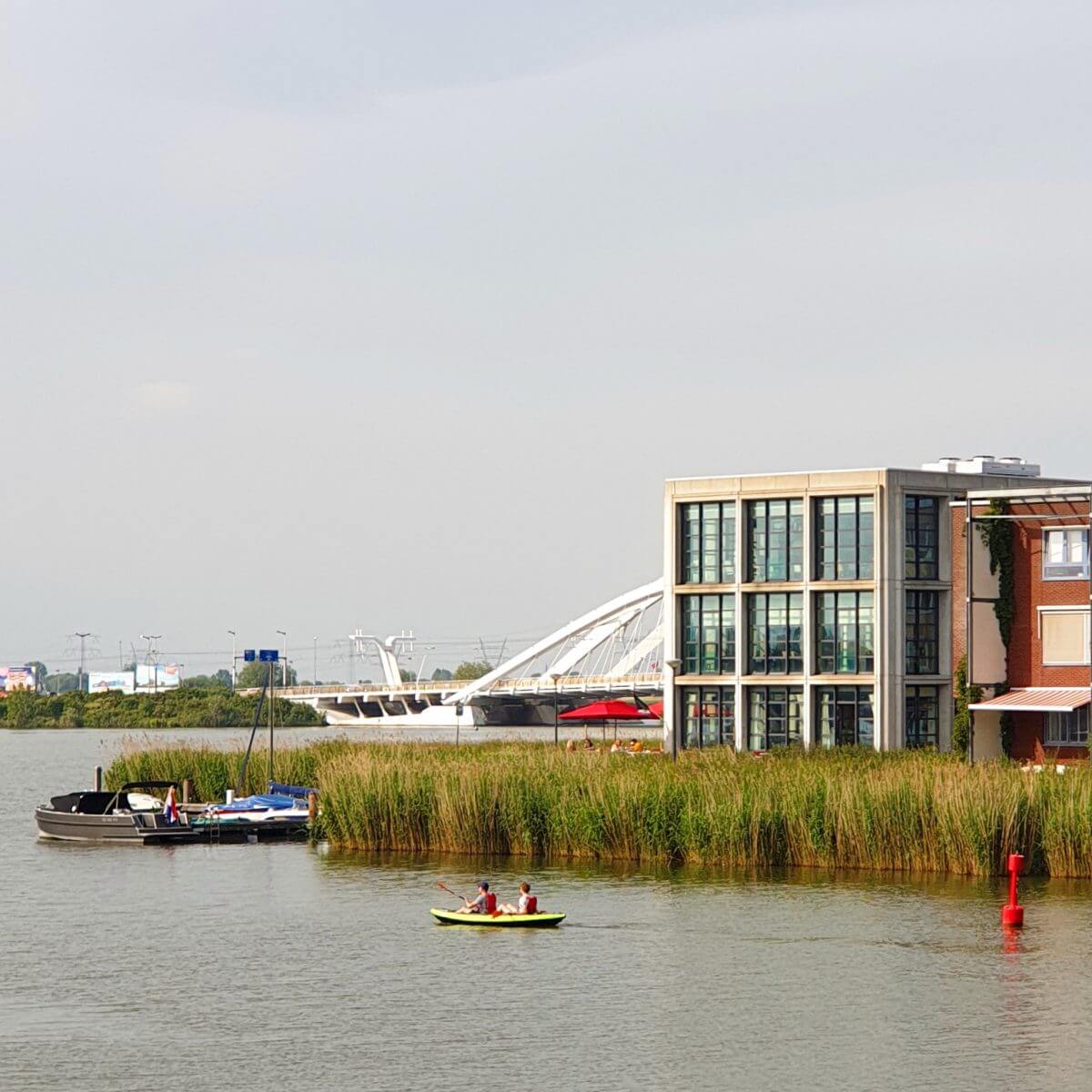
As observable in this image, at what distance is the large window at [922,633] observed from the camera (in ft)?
226

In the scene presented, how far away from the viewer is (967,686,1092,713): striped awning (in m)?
62.7

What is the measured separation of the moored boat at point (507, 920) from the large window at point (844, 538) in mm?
32434

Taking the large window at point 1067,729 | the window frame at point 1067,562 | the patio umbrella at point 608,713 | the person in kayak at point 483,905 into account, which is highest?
the window frame at point 1067,562

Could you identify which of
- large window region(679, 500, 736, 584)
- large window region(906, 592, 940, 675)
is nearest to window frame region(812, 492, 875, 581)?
large window region(906, 592, 940, 675)

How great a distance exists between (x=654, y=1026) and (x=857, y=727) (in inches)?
1595

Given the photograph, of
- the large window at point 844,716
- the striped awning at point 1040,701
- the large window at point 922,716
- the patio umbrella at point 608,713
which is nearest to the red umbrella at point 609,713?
the patio umbrella at point 608,713

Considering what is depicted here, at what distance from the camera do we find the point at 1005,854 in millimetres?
42844

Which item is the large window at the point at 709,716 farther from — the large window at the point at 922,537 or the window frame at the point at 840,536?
the large window at the point at 922,537

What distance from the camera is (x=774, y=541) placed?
71.1m

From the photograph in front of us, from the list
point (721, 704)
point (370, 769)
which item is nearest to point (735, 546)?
point (721, 704)

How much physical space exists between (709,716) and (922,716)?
777 cm

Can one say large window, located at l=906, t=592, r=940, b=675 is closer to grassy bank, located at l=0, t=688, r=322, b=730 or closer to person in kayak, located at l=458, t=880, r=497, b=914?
person in kayak, located at l=458, t=880, r=497, b=914

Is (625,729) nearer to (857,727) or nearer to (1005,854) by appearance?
(857,727)

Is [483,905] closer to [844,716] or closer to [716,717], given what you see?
[844,716]
